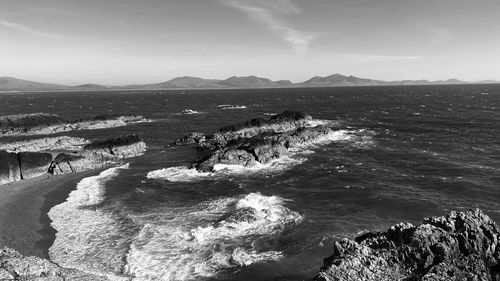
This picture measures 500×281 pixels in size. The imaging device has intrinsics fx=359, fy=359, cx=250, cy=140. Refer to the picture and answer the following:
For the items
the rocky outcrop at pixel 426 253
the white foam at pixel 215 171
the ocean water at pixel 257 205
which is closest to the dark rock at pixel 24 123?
the ocean water at pixel 257 205

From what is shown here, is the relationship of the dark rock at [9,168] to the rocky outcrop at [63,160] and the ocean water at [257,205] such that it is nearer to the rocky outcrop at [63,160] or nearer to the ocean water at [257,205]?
the rocky outcrop at [63,160]

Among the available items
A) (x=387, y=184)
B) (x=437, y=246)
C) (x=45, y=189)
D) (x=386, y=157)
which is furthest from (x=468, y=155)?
(x=45, y=189)

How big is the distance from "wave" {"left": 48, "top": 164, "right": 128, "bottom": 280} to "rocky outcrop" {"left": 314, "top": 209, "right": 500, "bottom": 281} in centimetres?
1461

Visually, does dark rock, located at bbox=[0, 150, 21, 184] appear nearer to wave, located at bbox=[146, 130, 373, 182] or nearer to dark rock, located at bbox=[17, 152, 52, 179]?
dark rock, located at bbox=[17, 152, 52, 179]

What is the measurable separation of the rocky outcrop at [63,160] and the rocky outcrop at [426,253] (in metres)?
44.1

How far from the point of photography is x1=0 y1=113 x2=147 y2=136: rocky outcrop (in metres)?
91.4

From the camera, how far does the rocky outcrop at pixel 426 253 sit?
1759cm

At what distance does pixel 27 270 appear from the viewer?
63.1ft

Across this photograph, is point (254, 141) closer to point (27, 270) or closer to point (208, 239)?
point (208, 239)

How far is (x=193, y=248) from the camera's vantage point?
27000 mm

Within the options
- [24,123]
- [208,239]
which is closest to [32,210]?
[208,239]

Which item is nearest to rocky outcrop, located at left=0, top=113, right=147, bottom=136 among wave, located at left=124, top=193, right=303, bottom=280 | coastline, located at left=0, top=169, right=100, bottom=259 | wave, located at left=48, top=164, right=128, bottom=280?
coastline, located at left=0, top=169, right=100, bottom=259

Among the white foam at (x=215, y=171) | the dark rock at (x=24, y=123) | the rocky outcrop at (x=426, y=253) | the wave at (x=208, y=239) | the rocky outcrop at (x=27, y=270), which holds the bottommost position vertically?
the white foam at (x=215, y=171)

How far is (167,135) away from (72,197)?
150 feet
